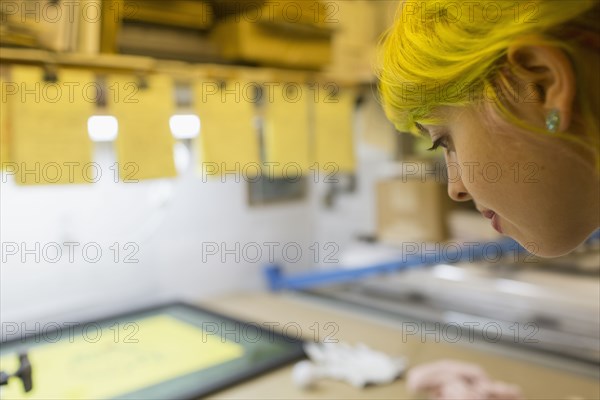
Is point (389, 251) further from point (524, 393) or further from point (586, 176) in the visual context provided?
point (586, 176)

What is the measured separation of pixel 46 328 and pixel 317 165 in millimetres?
796

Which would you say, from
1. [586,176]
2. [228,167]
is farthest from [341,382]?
[586,176]

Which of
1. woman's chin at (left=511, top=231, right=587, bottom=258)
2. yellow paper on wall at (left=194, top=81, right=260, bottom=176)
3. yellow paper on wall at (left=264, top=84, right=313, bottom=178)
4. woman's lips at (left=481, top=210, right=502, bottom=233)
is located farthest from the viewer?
yellow paper on wall at (left=264, top=84, right=313, bottom=178)

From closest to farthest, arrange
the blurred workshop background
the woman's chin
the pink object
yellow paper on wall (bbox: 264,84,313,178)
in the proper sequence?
the woman's chin, the pink object, the blurred workshop background, yellow paper on wall (bbox: 264,84,313,178)

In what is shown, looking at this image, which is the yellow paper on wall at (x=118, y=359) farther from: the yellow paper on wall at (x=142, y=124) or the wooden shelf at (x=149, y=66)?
the wooden shelf at (x=149, y=66)

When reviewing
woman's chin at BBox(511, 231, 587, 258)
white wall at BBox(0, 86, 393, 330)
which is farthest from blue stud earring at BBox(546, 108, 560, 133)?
white wall at BBox(0, 86, 393, 330)

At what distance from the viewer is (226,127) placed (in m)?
1.27

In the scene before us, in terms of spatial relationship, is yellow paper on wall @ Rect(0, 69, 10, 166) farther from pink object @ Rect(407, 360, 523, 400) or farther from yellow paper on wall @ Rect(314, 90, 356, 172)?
pink object @ Rect(407, 360, 523, 400)

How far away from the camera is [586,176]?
530mm

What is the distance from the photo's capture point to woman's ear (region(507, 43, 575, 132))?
0.47m

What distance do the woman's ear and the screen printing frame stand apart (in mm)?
761

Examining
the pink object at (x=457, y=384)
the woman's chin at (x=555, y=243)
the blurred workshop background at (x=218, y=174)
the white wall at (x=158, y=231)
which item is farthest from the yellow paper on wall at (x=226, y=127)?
the woman's chin at (x=555, y=243)

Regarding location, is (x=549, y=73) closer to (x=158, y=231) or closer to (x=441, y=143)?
(x=441, y=143)

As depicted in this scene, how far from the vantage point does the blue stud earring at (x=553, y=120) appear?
49 cm
